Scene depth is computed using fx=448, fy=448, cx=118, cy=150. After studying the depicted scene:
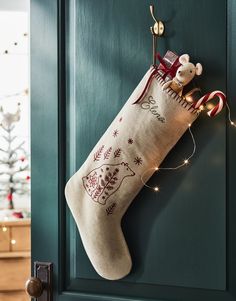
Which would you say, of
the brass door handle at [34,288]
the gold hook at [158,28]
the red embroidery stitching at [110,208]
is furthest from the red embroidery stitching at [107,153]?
the brass door handle at [34,288]

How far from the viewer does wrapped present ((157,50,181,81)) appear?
1231 millimetres

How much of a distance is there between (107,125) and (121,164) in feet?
0.48

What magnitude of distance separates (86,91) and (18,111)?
1.27m

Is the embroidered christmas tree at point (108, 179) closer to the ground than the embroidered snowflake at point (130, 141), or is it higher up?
closer to the ground

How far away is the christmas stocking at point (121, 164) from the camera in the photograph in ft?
3.98

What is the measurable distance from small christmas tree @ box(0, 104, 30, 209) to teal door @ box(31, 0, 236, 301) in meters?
1.13

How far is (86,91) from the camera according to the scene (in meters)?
1.36

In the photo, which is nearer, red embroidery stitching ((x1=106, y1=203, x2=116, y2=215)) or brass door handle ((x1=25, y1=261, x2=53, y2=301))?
red embroidery stitching ((x1=106, y1=203, x2=116, y2=215))

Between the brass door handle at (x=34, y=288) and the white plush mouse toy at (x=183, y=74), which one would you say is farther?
the brass door handle at (x=34, y=288)

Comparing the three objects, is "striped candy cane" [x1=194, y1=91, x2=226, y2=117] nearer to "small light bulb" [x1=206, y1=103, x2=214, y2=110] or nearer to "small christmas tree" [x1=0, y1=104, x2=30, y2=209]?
"small light bulb" [x1=206, y1=103, x2=214, y2=110]

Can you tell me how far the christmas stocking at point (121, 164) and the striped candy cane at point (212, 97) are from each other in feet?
0.09

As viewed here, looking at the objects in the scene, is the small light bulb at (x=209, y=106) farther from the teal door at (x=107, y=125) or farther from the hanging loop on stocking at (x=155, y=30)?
the hanging loop on stocking at (x=155, y=30)

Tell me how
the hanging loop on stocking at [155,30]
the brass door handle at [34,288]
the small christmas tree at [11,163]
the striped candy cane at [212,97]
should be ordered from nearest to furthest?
1. the striped candy cane at [212,97]
2. the hanging loop on stocking at [155,30]
3. the brass door handle at [34,288]
4. the small christmas tree at [11,163]

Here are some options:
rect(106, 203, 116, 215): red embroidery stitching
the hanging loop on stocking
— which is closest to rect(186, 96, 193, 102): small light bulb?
the hanging loop on stocking
